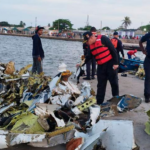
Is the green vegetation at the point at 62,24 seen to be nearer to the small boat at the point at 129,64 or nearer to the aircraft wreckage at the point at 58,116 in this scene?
A: the small boat at the point at 129,64

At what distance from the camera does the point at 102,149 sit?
2.92 meters

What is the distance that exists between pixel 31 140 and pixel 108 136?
963 millimetres

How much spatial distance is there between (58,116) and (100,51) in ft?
5.19

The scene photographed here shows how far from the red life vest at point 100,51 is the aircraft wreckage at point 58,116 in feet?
2.30

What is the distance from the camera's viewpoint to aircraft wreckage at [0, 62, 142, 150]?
2.80 m

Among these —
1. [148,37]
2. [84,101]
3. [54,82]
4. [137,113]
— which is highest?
[148,37]

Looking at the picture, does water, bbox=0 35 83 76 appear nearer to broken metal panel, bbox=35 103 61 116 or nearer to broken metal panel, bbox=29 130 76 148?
broken metal panel, bbox=35 103 61 116

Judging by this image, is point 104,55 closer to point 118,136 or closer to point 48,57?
point 118,136

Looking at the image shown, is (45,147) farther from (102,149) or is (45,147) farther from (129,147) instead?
(129,147)

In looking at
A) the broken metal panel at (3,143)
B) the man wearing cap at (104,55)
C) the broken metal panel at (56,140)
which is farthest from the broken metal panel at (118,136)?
the man wearing cap at (104,55)

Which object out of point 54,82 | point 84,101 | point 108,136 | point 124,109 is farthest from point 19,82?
point 108,136

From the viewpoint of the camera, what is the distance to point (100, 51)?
4445 mm

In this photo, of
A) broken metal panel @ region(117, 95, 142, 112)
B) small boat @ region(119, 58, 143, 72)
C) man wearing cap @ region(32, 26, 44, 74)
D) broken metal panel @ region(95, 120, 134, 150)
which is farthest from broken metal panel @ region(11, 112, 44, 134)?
small boat @ region(119, 58, 143, 72)

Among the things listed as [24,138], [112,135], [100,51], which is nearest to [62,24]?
[100,51]
